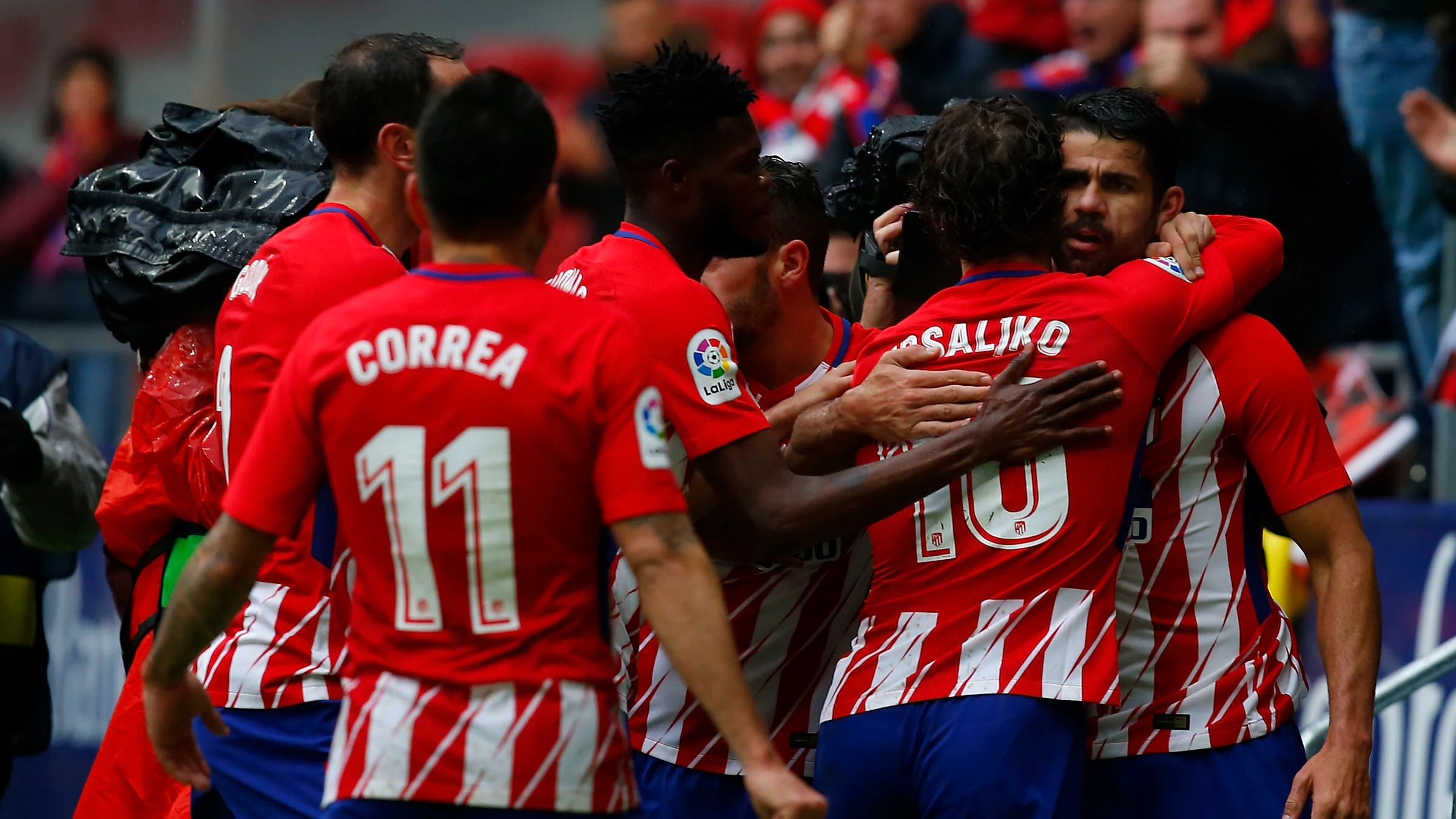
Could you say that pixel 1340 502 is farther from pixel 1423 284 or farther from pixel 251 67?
pixel 251 67

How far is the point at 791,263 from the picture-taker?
179 inches

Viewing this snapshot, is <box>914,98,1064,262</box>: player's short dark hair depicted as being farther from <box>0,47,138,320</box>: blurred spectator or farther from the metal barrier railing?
<box>0,47,138,320</box>: blurred spectator

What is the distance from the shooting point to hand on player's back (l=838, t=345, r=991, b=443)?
366 centimetres

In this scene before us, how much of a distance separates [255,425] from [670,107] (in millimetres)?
1151

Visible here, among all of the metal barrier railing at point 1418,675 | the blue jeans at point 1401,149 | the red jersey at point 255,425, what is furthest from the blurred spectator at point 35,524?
the blue jeans at point 1401,149

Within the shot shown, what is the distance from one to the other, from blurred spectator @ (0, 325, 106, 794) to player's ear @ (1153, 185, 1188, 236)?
332 cm

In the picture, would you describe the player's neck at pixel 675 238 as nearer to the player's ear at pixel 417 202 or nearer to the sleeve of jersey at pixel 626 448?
the player's ear at pixel 417 202

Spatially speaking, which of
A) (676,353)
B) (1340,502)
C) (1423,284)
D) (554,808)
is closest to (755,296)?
(676,353)

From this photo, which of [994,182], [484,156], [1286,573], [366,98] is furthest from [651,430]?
[1286,573]

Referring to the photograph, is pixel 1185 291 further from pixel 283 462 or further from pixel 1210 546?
pixel 283 462

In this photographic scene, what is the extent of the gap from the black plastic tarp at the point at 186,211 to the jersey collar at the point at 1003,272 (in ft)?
5.55

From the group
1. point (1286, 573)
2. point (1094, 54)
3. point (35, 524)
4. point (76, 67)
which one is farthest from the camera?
point (76, 67)

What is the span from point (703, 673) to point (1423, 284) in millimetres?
5712

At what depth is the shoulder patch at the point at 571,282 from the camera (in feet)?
12.7
